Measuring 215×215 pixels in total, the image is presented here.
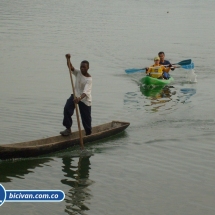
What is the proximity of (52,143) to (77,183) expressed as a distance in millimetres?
1354

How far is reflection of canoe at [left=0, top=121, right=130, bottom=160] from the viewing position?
34.9 ft

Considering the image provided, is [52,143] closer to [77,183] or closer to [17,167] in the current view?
[17,167]

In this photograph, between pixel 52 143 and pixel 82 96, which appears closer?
pixel 52 143

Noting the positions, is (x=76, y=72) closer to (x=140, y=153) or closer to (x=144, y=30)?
(x=140, y=153)

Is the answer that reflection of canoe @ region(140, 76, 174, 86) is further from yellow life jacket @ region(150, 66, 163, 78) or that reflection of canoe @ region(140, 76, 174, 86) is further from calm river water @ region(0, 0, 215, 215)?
calm river water @ region(0, 0, 215, 215)

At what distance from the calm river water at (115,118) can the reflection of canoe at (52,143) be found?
0.54 ft

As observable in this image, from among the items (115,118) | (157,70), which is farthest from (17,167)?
(157,70)

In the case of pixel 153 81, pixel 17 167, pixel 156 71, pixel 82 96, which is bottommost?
pixel 17 167

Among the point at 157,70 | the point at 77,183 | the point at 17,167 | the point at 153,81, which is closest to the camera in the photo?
the point at 77,183

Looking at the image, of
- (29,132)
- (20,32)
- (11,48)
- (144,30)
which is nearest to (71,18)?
(144,30)

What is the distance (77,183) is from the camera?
10.3 meters

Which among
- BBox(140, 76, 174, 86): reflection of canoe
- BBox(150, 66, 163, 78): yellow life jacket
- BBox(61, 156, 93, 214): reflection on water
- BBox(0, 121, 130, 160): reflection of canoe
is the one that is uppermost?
BBox(150, 66, 163, 78): yellow life jacket

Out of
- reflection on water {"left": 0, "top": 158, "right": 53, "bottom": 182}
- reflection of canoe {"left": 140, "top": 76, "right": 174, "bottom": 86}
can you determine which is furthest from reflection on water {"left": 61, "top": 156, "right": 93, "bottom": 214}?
reflection of canoe {"left": 140, "top": 76, "right": 174, "bottom": 86}

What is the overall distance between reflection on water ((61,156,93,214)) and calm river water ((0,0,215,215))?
0.02m
